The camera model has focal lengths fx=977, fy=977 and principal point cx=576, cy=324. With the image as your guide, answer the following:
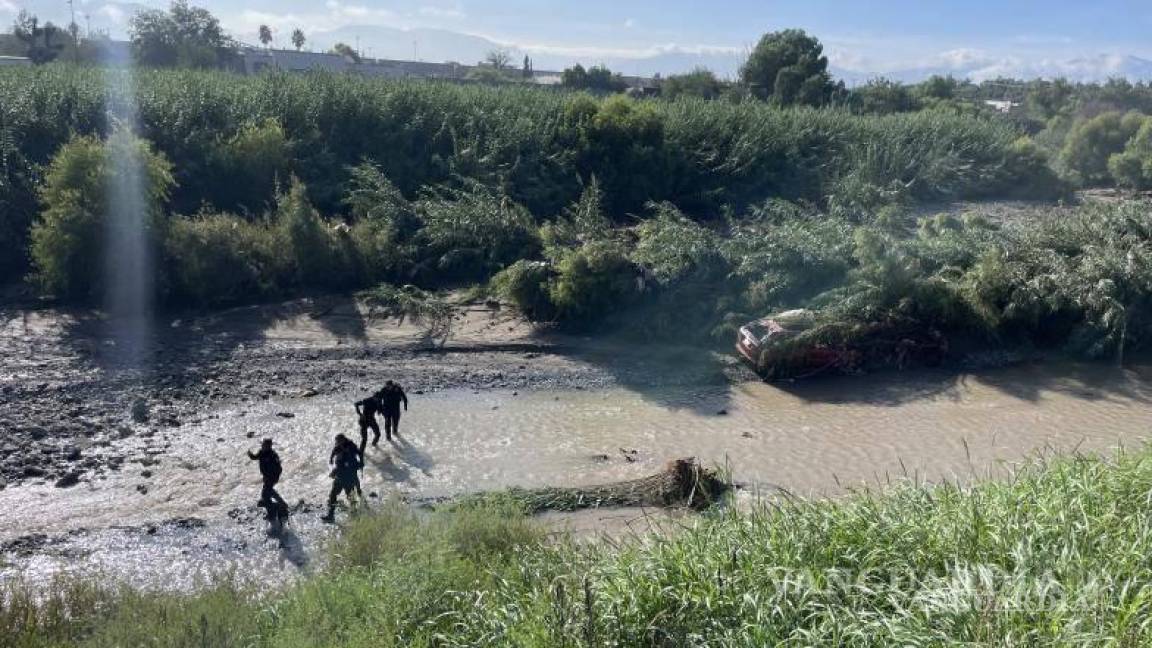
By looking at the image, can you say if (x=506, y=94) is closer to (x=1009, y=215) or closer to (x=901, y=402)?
(x=1009, y=215)

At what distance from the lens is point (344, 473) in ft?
40.3

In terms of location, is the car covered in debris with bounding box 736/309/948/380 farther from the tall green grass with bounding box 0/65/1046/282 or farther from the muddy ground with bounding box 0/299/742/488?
the tall green grass with bounding box 0/65/1046/282

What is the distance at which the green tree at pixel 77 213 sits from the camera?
20.6m

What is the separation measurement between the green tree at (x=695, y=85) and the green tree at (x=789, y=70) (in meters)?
2.04

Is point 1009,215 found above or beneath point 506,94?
beneath

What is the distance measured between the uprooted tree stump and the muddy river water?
0.72 metres

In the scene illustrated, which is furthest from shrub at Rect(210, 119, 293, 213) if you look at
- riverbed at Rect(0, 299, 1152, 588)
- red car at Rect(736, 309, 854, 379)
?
red car at Rect(736, 309, 854, 379)

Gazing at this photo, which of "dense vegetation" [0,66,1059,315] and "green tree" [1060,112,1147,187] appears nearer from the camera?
"dense vegetation" [0,66,1059,315]

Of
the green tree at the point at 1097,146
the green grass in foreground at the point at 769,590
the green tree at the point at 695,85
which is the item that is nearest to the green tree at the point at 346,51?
the green tree at the point at 695,85

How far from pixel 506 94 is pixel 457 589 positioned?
89.4 feet

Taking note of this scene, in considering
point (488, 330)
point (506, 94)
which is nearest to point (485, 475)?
Result: point (488, 330)

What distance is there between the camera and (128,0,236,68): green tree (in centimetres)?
6091

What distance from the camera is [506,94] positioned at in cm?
3312

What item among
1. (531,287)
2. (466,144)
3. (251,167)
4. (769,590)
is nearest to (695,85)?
(466,144)
